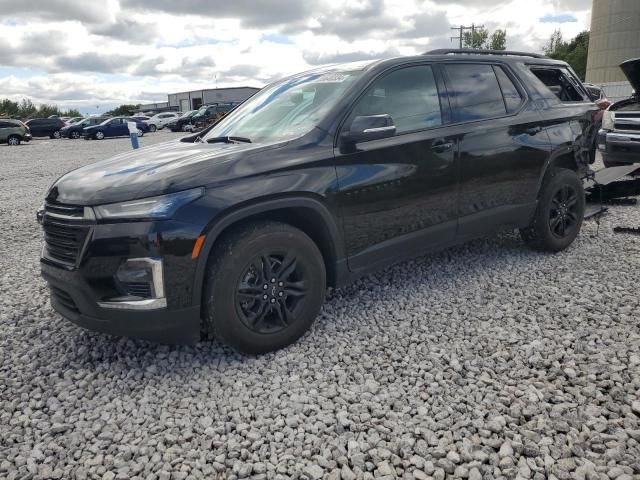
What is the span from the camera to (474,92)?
4.20 metres

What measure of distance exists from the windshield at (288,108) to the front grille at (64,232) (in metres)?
1.24

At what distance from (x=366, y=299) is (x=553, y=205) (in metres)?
2.17

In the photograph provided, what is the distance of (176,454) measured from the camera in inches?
95.0

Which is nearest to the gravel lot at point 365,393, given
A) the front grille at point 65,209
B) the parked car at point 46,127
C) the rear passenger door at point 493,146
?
the rear passenger door at point 493,146

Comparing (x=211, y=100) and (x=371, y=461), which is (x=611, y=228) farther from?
(x=211, y=100)

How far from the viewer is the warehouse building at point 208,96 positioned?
5611 cm

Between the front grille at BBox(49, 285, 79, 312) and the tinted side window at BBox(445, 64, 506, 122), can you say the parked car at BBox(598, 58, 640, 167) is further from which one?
the front grille at BBox(49, 285, 79, 312)

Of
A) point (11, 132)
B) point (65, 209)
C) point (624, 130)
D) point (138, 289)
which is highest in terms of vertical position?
point (11, 132)

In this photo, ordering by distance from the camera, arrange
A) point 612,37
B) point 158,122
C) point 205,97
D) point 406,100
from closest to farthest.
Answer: point 406,100
point 158,122
point 612,37
point 205,97

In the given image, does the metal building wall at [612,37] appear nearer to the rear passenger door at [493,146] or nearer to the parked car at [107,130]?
the parked car at [107,130]

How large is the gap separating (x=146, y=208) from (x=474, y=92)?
9.31 ft

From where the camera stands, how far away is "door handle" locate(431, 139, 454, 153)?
380 cm

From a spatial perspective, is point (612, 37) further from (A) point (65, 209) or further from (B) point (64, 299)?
(B) point (64, 299)

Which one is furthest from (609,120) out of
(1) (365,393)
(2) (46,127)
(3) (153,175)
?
(2) (46,127)
